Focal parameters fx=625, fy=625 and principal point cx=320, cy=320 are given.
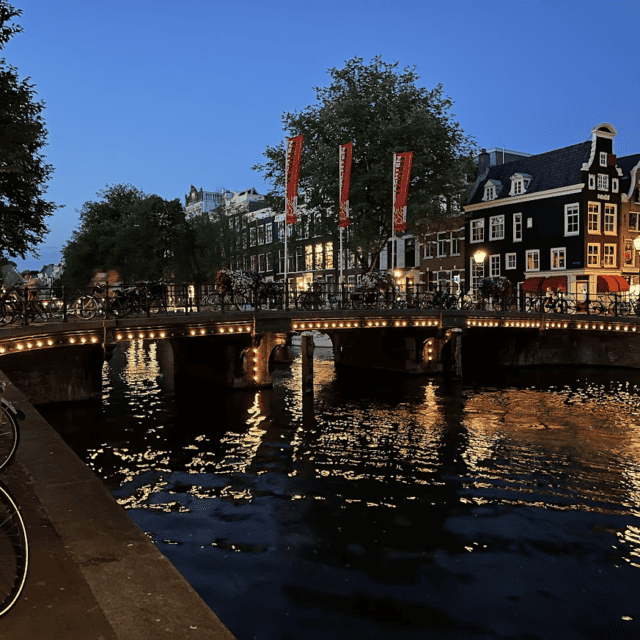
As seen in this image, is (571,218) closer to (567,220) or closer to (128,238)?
(567,220)

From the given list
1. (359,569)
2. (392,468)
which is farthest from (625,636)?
(392,468)

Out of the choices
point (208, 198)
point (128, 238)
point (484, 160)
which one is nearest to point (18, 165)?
point (128, 238)

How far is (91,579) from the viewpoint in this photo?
185 inches

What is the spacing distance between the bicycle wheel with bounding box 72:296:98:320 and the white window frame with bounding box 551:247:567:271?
35.9 m

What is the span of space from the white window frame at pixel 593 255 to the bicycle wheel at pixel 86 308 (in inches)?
1433

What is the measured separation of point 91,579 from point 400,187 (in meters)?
32.0

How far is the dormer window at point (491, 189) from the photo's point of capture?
53594 millimetres

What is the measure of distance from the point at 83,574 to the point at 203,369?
26.4m

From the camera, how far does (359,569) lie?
10148 mm

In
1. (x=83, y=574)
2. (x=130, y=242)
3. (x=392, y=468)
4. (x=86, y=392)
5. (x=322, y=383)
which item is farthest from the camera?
(x=130, y=242)

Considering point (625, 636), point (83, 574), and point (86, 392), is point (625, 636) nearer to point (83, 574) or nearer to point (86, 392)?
point (83, 574)

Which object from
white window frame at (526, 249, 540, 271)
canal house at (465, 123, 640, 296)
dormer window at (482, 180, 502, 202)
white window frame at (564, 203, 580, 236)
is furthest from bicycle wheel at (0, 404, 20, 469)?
dormer window at (482, 180, 502, 202)

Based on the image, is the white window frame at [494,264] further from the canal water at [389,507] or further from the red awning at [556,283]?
the canal water at [389,507]

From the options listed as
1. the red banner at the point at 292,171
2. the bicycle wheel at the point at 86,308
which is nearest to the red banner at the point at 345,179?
the red banner at the point at 292,171
